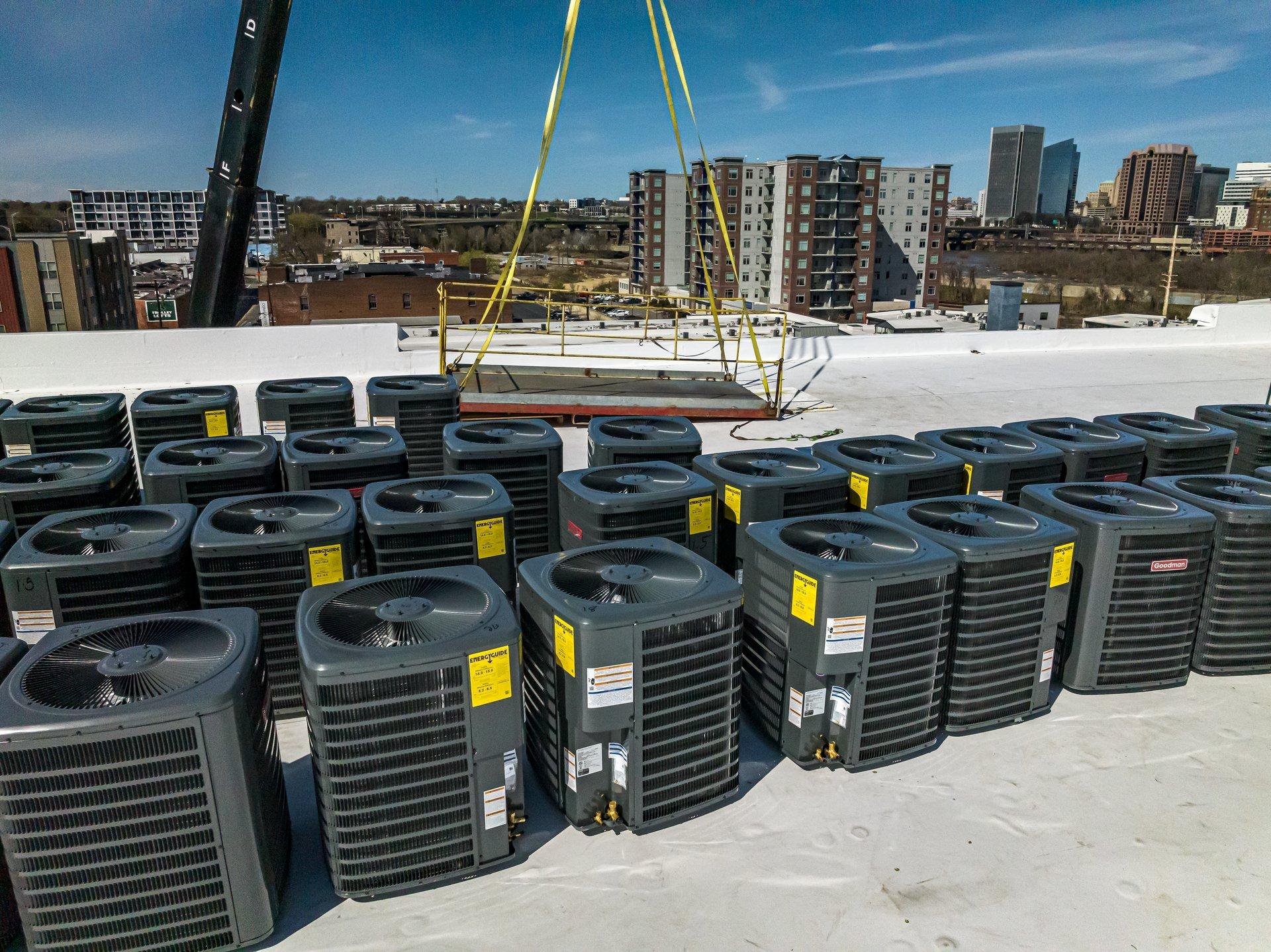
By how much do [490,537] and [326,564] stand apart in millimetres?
786

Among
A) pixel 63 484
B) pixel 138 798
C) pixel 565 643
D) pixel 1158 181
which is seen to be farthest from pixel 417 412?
pixel 1158 181

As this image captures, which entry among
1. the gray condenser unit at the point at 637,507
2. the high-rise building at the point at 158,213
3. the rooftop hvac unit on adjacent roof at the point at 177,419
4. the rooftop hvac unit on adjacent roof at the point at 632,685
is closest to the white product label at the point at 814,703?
the rooftop hvac unit on adjacent roof at the point at 632,685

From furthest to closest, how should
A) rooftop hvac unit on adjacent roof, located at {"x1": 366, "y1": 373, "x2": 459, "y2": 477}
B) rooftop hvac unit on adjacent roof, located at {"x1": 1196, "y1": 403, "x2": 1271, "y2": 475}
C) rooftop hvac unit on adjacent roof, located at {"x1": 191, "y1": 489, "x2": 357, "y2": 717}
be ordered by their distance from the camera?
rooftop hvac unit on adjacent roof, located at {"x1": 366, "y1": 373, "x2": 459, "y2": 477}
rooftop hvac unit on adjacent roof, located at {"x1": 1196, "y1": 403, "x2": 1271, "y2": 475}
rooftop hvac unit on adjacent roof, located at {"x1": 191, "y1": 489, "x2": 357, "y2": 717}

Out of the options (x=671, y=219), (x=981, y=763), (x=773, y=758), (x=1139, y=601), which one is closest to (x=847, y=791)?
(x=773, y=758)

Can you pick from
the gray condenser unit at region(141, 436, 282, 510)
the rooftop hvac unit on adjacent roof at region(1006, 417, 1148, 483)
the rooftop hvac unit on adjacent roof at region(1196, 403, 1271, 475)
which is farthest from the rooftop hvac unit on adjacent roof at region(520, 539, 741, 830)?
the rooftop hvac unit on adjacent roof at region(1196, 403, 1271, 475)

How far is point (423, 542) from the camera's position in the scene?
4.08 m

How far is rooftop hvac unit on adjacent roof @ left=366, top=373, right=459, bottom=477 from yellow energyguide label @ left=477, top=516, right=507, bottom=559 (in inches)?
111

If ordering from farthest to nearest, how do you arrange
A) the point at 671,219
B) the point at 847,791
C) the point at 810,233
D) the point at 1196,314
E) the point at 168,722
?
the point at 671,219 < the point at 810,233 < the point at 1196,314 < the point at 847,791 < the point at 168,722

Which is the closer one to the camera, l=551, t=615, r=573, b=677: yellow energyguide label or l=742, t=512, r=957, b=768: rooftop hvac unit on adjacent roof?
l=551, t=615, r=573, b=677: yellow energyguide label

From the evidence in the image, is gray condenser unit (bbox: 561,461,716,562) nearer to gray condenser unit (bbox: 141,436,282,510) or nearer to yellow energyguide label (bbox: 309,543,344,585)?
yellow energyguide label (bbox: 309,543,344,585)

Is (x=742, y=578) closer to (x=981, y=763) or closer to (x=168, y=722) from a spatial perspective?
(x=981, y=763)

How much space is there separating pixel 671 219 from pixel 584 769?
259 ft

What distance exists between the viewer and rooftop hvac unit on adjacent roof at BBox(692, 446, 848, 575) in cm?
462

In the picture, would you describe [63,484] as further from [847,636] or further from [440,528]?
[847,636]
